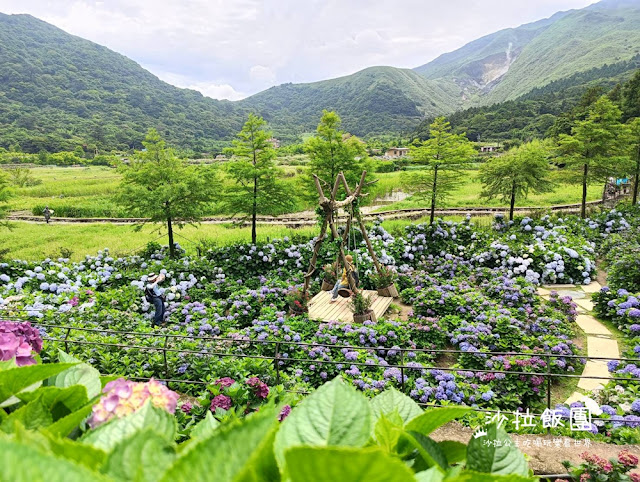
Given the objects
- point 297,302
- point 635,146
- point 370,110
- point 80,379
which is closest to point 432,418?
point 80,379

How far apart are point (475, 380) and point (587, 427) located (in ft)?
4.92

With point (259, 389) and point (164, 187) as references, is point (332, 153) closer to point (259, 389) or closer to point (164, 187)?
point (164, 187)

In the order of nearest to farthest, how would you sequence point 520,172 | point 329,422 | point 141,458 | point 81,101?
point 141,458
point 329,422
point 520,172
point 81,101

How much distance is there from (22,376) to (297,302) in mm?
5934

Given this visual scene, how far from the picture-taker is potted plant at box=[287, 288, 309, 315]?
6.86 metres

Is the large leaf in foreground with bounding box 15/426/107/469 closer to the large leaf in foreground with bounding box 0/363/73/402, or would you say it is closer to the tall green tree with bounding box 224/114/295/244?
the large leaf in foreground with bounding box 0/363/73/402

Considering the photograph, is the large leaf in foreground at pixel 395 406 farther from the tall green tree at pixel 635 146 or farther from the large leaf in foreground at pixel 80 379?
the tall green tree at pixel 635 146

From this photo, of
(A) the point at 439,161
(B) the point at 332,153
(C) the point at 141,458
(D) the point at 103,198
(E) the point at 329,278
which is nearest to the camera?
(C) the point at 141,458

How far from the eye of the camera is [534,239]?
32.3 ft

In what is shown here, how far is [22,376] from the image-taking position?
3.17 ft

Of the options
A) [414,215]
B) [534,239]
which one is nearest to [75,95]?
[414,215]

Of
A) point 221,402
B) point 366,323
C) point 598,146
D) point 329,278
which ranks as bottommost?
point 366,323

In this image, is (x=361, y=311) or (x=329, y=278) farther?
(x=329, y=278)

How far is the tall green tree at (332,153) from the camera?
10.7 meters
